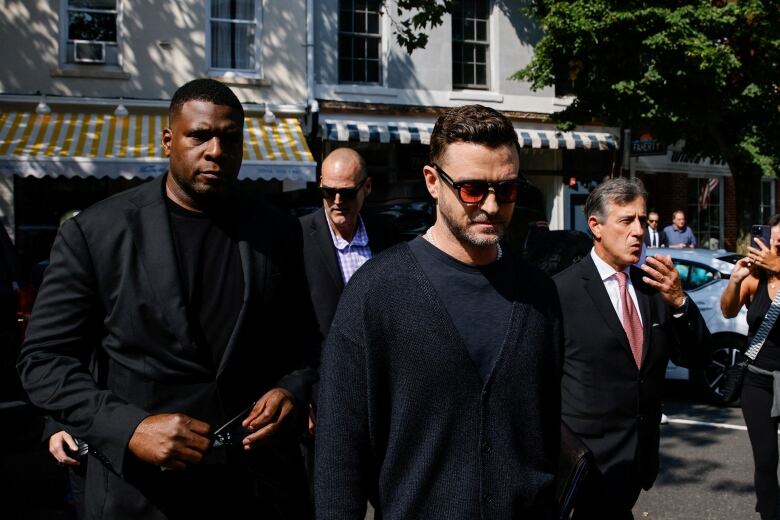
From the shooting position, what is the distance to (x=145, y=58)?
1633 cm

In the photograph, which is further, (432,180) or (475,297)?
(432,180)

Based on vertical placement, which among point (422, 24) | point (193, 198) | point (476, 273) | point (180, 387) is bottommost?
point (180, 387)

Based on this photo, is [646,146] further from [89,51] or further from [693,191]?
[89,51]

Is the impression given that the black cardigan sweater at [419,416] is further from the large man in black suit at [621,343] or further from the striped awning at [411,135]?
the striped awning at [411,135]

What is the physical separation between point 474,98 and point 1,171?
9.74m

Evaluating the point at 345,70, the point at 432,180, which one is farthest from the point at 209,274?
the point at 345,70

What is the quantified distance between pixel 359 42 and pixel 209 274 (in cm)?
1585

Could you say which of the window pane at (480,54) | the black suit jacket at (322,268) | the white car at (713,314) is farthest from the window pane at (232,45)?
the black suit jacket at (322,268)

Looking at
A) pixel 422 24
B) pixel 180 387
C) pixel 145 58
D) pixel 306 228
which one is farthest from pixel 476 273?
pixel 145 58

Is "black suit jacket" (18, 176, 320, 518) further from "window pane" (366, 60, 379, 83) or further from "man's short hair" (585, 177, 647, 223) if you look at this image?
"window pane" (366, 60, 379, 83)

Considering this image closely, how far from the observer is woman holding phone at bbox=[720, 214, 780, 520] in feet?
16.9

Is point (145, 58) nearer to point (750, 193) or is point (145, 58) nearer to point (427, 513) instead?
point (750, 193)

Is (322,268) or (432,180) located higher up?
(432,180)

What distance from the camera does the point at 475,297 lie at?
241cm
